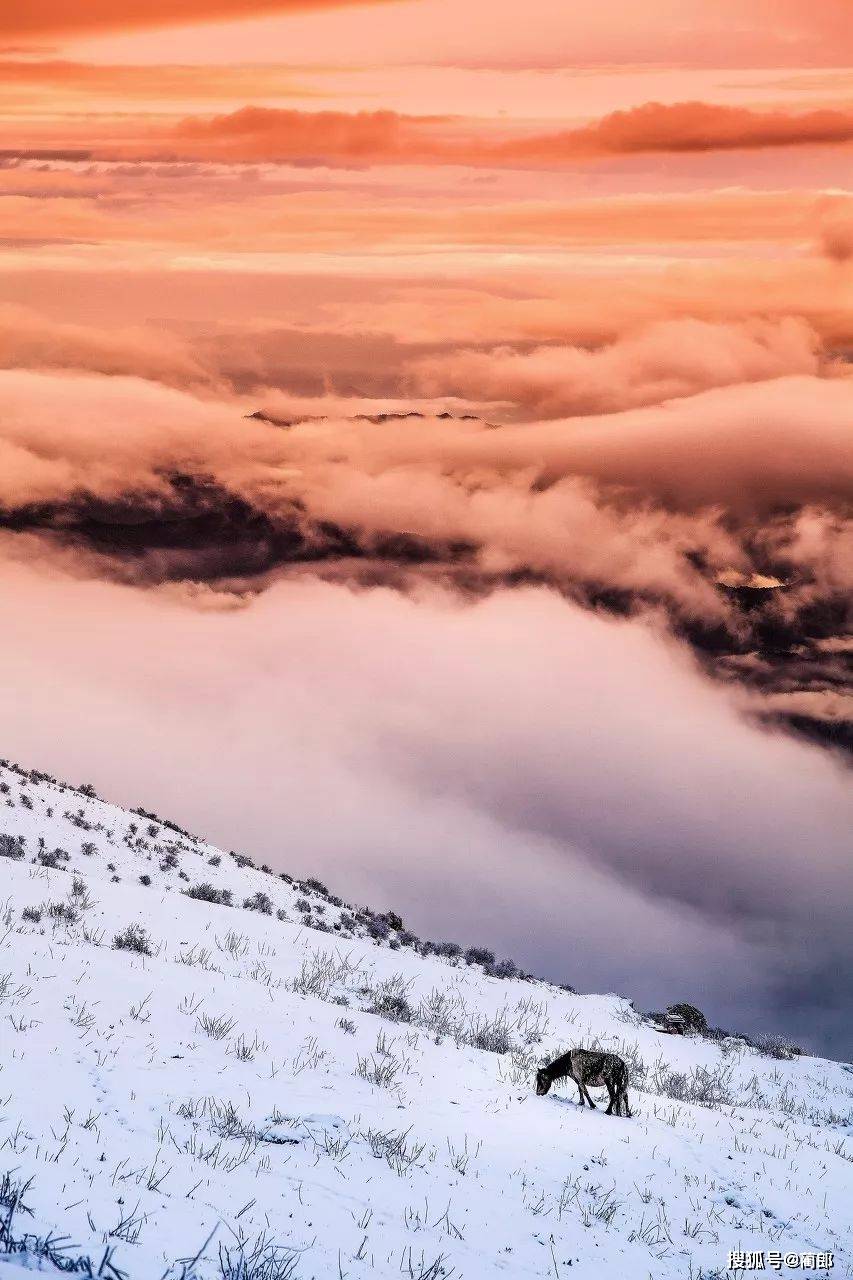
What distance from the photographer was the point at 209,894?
2458cm

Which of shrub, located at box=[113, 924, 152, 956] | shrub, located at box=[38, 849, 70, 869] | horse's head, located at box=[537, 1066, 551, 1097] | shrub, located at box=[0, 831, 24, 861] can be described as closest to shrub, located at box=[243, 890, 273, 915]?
shrub, located at box=[38, 849, 70, 869]

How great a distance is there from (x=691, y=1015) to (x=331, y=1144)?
21.7 m

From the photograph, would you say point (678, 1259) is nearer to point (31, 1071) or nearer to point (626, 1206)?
point (626, 1206)

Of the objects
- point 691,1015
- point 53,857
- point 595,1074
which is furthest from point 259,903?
point 595,1074

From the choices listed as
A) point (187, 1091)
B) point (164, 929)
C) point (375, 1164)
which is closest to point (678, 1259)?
point (375, 1164)

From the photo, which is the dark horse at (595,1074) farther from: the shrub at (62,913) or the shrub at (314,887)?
the shrub at (314,887)

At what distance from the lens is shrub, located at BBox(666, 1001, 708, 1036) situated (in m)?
26.0

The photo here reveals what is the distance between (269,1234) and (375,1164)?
4.89ft

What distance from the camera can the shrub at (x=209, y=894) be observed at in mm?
24312

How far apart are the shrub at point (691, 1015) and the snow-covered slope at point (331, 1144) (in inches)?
458

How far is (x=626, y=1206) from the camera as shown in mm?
7672

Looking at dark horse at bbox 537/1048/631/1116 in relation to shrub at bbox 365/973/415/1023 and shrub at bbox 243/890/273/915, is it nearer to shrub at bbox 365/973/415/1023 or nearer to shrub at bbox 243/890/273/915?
shrub at bbox 365/973/415/1023

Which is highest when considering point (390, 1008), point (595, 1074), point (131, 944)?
point (131, 944)

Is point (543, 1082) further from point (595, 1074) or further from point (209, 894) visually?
point (209, 894)
